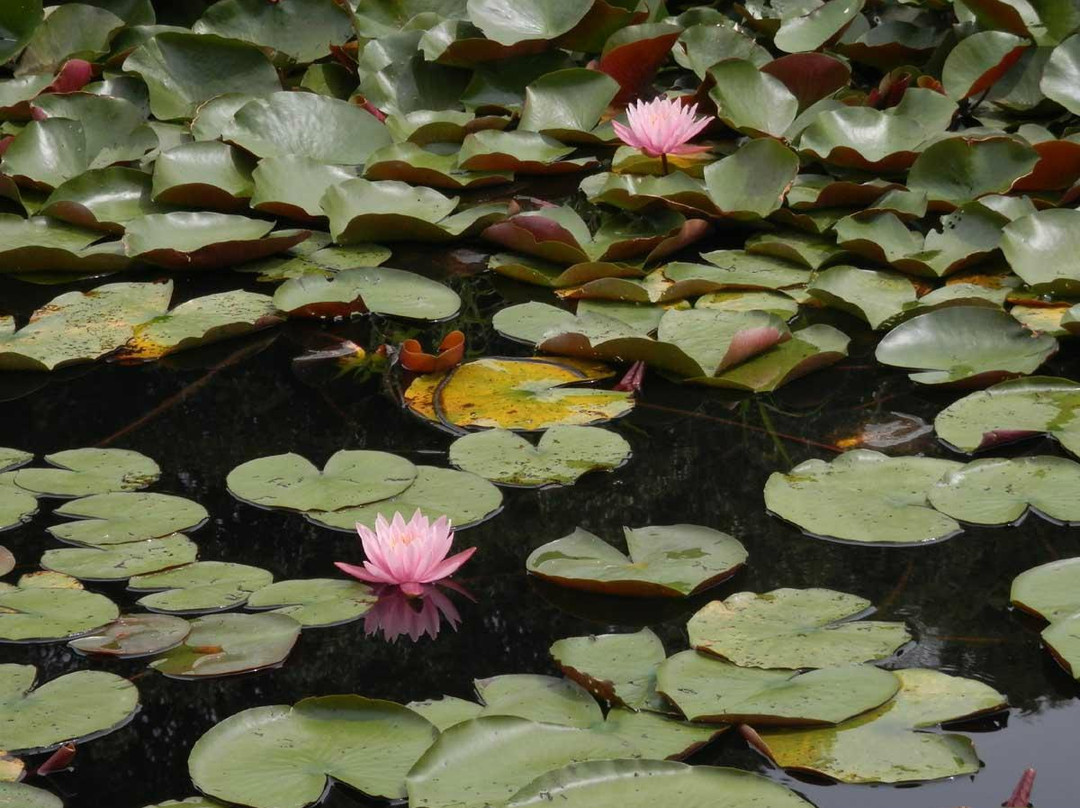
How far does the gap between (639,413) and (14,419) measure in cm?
113

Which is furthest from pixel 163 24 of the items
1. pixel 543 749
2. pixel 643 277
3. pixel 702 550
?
pixel 543 749

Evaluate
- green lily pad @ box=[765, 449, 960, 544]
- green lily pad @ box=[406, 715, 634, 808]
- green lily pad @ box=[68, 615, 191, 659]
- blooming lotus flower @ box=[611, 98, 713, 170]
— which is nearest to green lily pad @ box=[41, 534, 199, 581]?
green lily pad @ box=[68, 615, 191, 659]

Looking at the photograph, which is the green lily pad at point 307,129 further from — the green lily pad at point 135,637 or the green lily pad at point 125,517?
the green lily pad at point 135,637

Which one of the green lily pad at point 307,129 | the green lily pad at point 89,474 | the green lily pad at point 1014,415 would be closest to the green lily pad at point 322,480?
the green lily pad at point 89,474

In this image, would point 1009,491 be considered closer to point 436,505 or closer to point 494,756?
point 436,505

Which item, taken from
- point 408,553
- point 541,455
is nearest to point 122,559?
point 408,553

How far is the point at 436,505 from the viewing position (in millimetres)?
2047

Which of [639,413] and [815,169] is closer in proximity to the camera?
[639,413]

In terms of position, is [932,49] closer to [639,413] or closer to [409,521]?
[639,413]

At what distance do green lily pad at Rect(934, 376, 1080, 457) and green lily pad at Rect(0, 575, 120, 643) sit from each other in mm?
1358

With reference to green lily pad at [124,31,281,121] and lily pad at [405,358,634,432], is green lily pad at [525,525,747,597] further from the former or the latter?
green lily pad at [124,31,281,121]

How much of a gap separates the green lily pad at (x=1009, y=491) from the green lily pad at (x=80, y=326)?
1.62m

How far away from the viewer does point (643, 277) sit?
2863 millimetres

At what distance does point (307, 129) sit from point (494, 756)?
227cm
